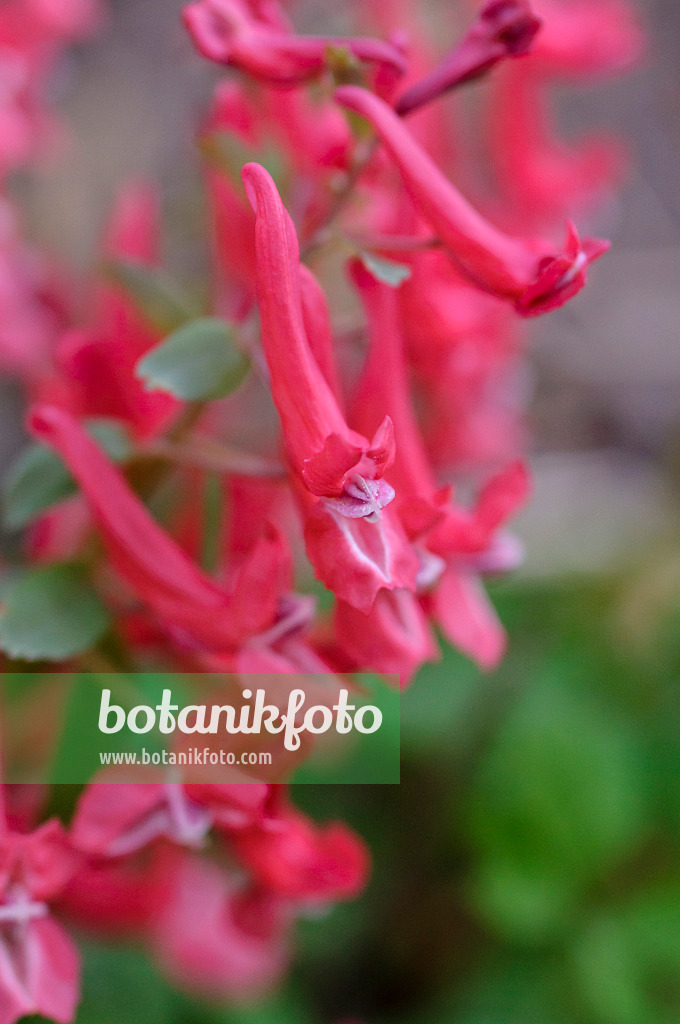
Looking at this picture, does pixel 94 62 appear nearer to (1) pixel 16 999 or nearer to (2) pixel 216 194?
(2) pixel 216 194

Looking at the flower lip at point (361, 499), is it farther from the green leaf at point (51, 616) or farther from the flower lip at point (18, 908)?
the flower lip at point (18, 908)

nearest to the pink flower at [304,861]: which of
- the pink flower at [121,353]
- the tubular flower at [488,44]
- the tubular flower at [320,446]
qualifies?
the tubular flower at [320,446]

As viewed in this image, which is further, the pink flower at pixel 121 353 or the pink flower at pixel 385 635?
the pink flower at pixel 121 353

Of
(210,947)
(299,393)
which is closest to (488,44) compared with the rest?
(299,393)

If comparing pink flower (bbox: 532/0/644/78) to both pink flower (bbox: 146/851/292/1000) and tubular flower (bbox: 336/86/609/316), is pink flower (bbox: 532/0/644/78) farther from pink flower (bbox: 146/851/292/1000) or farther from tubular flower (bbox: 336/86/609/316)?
pink flower (bbox: 146/851/292/1000)

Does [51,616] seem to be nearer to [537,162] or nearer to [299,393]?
[299,393]

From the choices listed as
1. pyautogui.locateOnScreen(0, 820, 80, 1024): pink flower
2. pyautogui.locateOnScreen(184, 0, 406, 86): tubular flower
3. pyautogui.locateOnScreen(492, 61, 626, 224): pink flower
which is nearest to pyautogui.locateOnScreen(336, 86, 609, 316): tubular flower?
pyautogui.locateOnScreen(184, 0, 406, 86): tubular flower
